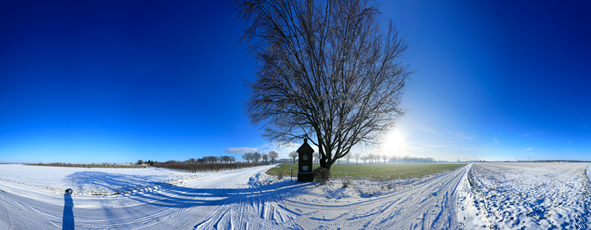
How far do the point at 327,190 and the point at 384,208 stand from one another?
309cm

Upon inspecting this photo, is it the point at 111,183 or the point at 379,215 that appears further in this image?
the point at 111,183

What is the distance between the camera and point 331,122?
9.65 m

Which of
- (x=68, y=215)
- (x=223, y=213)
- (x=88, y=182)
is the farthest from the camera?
(x=88, y=182)

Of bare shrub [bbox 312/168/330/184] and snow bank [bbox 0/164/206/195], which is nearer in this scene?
snow bank [bbox 0/164/206/195]

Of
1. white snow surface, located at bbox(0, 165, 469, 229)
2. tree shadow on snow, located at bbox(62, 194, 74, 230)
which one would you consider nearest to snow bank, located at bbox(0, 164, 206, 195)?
tree shadow on snow, located at bbox(62, 194, 74, 230)

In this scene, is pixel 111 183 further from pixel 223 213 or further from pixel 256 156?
pixel 256 156

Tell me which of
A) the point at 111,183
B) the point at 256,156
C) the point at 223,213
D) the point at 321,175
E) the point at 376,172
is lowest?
the point at 256,156

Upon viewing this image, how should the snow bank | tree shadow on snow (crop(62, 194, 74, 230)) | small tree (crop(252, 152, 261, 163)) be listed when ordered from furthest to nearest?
1. small tree (crop(252, 152, 261, 163))
2. the snow bank
3. tree shadow on snow (crop(62, 194, 74, 230))

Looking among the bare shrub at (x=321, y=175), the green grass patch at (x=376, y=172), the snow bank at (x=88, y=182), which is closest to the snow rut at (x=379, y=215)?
A: the bare shrub at (x=321, y=175)

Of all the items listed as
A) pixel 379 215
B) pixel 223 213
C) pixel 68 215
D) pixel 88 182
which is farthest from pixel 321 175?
pixel 88 182

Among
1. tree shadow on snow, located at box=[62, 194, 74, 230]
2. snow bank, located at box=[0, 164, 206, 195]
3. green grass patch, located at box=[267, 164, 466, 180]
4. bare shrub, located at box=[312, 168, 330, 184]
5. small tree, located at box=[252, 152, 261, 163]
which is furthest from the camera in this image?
small tree, located at box=[252, 152, 261, 163]

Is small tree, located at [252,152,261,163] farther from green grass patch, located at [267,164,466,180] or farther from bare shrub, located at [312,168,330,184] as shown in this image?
bare shrub, located at [312,168,330,184]

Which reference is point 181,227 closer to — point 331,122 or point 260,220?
point 260,220

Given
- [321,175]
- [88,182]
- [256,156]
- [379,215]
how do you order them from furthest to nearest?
[256,156]
[88,182]
[321,175]
[379,215]
